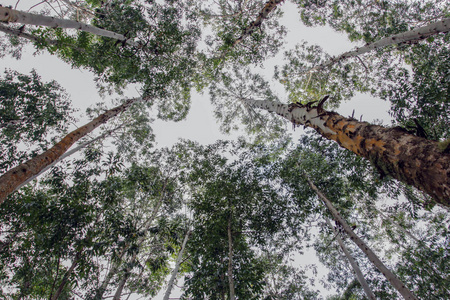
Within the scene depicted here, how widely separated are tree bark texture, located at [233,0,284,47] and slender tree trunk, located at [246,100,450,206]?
7636 mm

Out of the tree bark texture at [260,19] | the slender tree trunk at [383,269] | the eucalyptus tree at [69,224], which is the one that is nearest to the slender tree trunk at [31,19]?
the eucalyptus tree at [69,224]

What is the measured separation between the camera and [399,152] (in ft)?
5.81

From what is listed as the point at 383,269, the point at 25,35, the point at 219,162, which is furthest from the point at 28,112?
the point at 383,269

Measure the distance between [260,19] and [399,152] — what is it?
9168 millimetres

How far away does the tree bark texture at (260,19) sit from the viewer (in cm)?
837

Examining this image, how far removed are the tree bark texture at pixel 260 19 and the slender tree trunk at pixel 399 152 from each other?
7.64 meters

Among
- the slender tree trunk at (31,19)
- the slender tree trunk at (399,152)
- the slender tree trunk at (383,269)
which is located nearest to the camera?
the slender tree trunk at (399,152)

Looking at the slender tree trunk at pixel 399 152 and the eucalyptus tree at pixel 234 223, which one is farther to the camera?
the eucalyptus tree at pixel 234 223

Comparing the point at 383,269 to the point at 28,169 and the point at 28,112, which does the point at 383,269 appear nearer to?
the point at 28,169

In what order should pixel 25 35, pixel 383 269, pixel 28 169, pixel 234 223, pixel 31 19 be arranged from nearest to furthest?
pixel 31 19, pixel 28 169, pixel 383 269, pixel 25 35, pixel 234 223

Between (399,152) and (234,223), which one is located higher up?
(234,223)

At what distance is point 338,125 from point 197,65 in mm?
10888

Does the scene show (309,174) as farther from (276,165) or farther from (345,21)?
(345,21)

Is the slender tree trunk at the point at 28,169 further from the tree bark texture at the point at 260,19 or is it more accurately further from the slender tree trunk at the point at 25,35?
the tree bark texture at the point at 260,19
